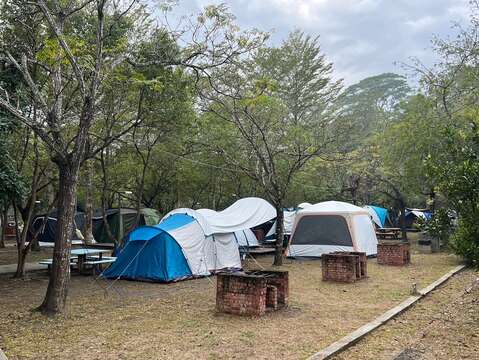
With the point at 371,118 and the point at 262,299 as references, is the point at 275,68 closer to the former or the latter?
the point at 371,118

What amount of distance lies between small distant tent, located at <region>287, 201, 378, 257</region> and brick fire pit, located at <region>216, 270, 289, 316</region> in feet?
25.0

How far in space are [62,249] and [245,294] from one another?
2.82 m

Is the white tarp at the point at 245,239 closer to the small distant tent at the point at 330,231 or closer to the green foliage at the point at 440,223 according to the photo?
the small distant tent at the point at 330,231

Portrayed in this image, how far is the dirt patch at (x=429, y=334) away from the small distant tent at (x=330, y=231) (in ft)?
20.4

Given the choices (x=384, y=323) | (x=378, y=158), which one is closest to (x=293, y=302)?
(x=384, y=323)

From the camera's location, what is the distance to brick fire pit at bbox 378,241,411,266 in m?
13.4

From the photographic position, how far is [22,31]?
A: 32.1 feet

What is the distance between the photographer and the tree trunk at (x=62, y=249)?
7.10 metres

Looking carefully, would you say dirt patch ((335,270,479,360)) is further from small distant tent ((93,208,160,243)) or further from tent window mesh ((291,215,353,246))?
small distant tent ((93,208,160,243))

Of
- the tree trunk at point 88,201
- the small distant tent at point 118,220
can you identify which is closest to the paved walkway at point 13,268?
the tree trunk at point 88,201

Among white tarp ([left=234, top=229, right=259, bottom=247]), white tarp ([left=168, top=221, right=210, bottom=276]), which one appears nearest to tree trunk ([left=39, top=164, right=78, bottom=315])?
white tarp ([left=168, top=221, right=210, bottom=276])

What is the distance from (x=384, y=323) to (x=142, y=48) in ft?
22.2

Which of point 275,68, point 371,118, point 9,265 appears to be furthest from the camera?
point 371,118

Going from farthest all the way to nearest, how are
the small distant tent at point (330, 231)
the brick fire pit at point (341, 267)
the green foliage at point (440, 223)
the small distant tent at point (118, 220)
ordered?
the small distant tent at point (118, 220), the small distant tent at point (330, 231), the brick fire pit at point (341, 267), the green foliage at point (440, 223)
